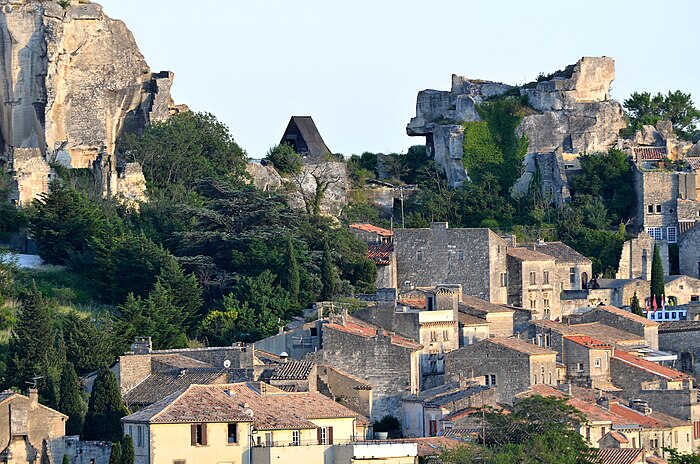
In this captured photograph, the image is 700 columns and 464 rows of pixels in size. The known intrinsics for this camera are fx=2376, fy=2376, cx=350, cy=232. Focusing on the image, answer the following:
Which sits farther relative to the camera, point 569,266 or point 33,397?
point 569,266

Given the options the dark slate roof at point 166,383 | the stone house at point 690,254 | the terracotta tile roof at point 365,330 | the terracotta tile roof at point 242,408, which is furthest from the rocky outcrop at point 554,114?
the terracotta tile roof at point 242,408

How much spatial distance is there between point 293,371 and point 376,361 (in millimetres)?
3315

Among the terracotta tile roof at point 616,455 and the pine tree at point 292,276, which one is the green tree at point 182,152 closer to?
the pine tree at point 292,276

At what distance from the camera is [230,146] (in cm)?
7806

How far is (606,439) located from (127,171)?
24763 millimetres

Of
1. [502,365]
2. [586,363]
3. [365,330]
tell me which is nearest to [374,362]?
[365,330]

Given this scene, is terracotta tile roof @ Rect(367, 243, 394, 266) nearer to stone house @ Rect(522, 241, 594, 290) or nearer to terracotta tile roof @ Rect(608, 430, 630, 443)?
stone house @ Rect(522, 241, 594, 290)

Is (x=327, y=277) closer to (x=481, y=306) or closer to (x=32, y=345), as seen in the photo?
(x=481, y=306)

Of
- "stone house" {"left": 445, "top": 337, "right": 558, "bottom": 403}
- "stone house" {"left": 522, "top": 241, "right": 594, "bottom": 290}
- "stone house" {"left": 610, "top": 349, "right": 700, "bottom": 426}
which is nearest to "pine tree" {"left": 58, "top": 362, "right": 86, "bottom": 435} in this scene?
"stone house" {"left": 445, "top": 337, "right": 558, "bottom": 403}

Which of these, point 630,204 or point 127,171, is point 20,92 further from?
point 630,204

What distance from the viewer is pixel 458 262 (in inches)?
2744

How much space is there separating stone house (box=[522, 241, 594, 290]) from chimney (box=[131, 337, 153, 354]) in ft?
59.3

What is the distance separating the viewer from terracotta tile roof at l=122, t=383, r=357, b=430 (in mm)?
48312

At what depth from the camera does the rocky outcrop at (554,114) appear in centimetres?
8088
